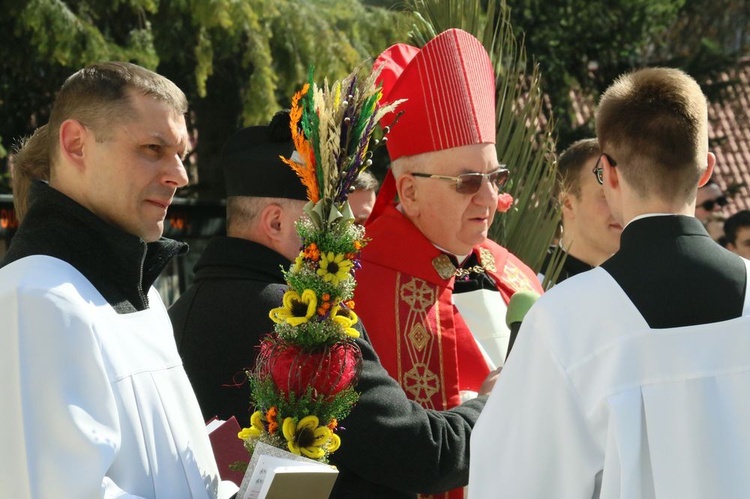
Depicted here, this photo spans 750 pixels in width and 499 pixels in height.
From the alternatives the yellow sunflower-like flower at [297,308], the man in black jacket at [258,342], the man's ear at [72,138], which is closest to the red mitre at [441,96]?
the man in black jacket at [258,342]

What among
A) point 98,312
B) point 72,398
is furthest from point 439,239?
point 72,398

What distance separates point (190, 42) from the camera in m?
9.38

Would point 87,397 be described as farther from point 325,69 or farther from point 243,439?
point 325,69

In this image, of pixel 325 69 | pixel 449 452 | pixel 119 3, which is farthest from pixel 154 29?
pixel 449 452

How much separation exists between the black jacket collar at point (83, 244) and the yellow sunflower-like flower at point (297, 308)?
1.21 feet

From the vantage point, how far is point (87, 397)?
2475 millimetres

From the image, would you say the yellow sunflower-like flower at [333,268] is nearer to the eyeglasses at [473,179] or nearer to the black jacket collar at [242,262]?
the black jacket collar at [242,262]

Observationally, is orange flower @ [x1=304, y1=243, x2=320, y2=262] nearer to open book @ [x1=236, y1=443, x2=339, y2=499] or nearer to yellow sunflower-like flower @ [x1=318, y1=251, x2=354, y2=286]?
yellow sunflower-like flower @ [x1=318, y1=251, x2=354, y2=286]

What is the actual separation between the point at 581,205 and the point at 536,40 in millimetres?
10113

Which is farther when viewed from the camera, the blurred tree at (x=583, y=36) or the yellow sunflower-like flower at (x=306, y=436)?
the blurred tree at (x=583, y=36)

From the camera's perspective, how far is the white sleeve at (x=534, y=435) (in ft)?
8.36

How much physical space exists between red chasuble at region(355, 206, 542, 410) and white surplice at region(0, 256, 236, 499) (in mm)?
1398

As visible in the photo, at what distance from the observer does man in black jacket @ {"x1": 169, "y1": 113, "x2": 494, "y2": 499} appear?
3279mm

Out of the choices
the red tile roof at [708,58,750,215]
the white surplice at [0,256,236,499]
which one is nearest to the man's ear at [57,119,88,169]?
the white surplice at [0,256,236,499]
